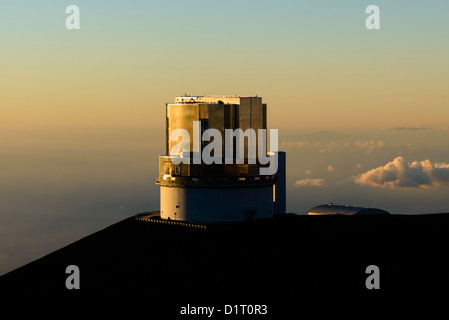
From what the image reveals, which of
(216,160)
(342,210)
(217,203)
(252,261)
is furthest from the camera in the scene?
(342,210)

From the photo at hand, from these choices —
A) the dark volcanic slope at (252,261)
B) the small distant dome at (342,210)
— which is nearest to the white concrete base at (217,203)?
the dark volcanic slope at (252,261)

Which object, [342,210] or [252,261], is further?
[342,210]

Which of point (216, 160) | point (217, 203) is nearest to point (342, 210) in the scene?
point (217, 203)

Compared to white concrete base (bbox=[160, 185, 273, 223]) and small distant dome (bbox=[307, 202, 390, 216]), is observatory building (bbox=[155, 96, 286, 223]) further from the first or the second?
small distant dome (bbox=[307, 202, 390, 216])

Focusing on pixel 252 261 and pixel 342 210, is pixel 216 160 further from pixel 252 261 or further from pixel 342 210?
pixel 342 210

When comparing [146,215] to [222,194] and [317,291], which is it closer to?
[222,194]

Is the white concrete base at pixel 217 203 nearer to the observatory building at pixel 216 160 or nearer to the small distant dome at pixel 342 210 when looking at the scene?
the observatory building at pixel 216 160
